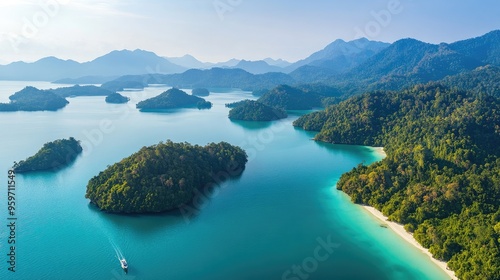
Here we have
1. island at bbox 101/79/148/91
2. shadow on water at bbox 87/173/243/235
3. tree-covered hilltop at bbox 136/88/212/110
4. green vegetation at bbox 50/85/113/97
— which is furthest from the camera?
island at bbox 101/79/148/91

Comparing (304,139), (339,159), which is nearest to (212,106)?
(304,139)

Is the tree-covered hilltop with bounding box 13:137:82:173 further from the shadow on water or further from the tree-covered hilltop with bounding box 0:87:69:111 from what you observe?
the tree-covered hilltop with bounding box 0:87:69:111

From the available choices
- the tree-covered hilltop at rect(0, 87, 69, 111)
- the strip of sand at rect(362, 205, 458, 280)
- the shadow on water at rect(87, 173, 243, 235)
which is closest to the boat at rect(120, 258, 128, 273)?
the shadow on water at rect(87, 173, 243, 235)

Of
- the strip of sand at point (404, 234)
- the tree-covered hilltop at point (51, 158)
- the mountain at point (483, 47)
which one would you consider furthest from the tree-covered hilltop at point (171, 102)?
the mountain at point (483, 47)

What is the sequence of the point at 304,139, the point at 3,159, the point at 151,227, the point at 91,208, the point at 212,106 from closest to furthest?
the point at 151,227
the point at 91,208
the point at 3,159
the point at 304,139
the point at 212,106

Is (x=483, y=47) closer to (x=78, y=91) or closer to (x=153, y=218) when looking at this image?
(x=78, y=91)

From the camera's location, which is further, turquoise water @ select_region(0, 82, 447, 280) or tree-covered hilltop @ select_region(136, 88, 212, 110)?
tree-covered hilltop @ select_region(136, 88, 212, 110)

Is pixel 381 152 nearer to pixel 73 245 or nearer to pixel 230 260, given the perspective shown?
pixel 230 260
